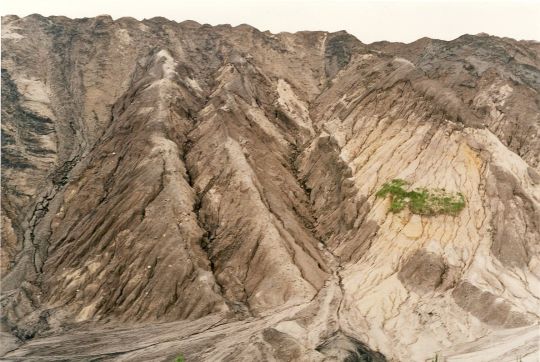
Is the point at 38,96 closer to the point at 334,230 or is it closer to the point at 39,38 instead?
the point at 39,38

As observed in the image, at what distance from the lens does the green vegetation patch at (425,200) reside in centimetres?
4784

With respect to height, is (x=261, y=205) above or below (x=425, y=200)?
below

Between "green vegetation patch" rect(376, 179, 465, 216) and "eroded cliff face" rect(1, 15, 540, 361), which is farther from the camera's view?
"green vegetation patch" rect(376, 179, 465, 216)

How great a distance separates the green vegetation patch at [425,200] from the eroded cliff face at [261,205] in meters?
0.62

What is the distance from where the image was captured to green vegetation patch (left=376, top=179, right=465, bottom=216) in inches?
1884

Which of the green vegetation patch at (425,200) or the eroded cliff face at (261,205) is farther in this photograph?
the green vegetation patch at (425,200)

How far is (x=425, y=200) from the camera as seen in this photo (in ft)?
159

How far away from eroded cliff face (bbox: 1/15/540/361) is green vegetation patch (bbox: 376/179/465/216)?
0.62 meters

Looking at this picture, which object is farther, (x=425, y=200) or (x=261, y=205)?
(x=261, y=205)

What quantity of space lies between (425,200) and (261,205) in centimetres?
1252

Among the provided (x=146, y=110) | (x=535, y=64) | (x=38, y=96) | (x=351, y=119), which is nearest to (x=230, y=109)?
(x=146, y=110)

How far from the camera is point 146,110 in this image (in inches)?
2388

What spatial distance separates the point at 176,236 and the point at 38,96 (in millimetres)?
31841

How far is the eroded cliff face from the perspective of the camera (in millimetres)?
39500
